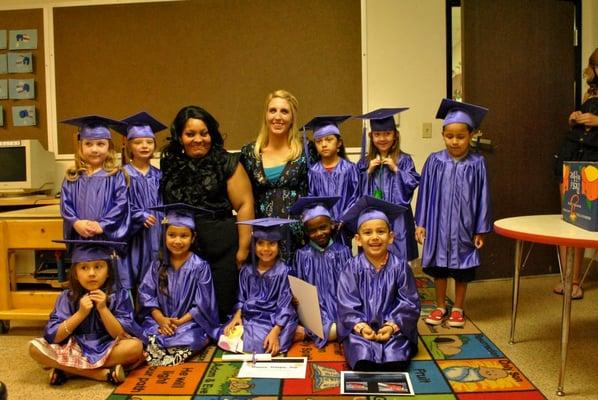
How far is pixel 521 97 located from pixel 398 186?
1771 mm

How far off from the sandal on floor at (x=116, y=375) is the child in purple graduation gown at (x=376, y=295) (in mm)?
1111

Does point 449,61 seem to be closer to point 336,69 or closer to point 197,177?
point 336,69

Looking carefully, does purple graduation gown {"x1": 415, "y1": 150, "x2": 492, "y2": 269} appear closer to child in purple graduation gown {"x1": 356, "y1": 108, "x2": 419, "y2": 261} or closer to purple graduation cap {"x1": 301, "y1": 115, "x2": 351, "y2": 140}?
child in purple graduation gown {"x1": 356, "y1": 108, "x2": 419, "y2": 261}

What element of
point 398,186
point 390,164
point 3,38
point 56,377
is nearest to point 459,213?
point 398,186

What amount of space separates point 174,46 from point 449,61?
250 cm

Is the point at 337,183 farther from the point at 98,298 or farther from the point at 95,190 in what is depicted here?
the point at 98,298

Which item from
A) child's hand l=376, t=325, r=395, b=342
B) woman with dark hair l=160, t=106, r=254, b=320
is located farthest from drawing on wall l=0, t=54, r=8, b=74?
child's hand l=376, t=325, r=395, b=342

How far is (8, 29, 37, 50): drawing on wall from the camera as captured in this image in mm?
4871

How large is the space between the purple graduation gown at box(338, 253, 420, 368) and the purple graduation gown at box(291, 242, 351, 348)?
0.83ft

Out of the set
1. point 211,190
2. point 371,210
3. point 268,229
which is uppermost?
point 211,190

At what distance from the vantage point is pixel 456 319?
3258 millimetres

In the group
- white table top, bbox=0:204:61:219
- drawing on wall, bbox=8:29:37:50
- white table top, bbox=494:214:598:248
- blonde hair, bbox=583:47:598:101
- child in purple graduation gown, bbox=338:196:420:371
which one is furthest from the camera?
drawing on wall, bbox=8:29:37:50

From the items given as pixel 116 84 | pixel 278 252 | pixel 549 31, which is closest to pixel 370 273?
pixel 278 252

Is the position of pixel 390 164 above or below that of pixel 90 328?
above
